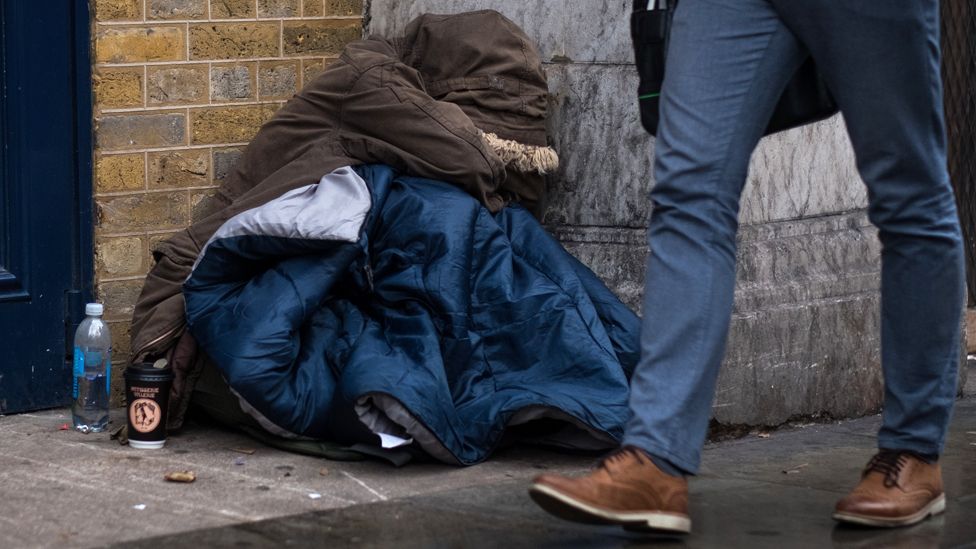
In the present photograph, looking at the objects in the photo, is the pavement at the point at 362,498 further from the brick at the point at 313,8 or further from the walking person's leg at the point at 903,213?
the brick at the point at 313,8

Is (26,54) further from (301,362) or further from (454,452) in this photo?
(454,452)

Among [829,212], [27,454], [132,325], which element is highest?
[829,212]

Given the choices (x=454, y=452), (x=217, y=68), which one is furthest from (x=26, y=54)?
(x=454, y=452)

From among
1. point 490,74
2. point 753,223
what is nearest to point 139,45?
point 490,74

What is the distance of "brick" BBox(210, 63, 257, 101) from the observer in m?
4.15

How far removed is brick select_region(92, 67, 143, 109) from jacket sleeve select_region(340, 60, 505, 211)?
0.56 metres

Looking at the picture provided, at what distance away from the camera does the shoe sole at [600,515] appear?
2648mm

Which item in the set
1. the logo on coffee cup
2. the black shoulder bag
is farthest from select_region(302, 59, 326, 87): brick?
the black shoulder bag

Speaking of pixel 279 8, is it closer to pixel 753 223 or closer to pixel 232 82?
pixel 232 82

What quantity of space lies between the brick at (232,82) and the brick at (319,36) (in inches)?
5.5

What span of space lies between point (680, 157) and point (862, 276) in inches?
71.1

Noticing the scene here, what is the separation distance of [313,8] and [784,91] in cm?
179

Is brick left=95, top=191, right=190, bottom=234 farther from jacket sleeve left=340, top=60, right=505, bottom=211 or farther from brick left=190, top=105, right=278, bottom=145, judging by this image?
jacket sleeve left=340, top=60, right=505, bottom=211

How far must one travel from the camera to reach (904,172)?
2896 millimetres
